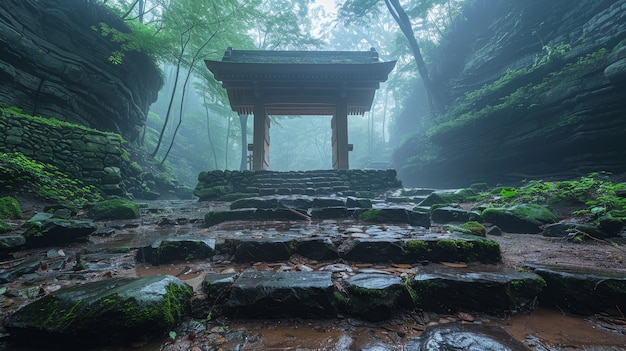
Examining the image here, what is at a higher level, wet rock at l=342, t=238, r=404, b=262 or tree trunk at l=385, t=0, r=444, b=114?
tree trunk at l=385, t=0, r=444, b=114

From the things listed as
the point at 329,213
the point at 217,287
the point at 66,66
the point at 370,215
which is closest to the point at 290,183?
the point at 329,213

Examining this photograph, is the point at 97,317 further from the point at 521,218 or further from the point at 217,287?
the point at 521,218

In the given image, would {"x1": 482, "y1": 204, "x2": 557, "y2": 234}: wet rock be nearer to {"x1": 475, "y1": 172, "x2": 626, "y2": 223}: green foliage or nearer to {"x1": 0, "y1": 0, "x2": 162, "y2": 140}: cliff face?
{"x1": 475, "y1": 172, "x2": 626, "y2": 223}: green foliage

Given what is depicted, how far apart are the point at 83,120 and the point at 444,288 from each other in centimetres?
1283

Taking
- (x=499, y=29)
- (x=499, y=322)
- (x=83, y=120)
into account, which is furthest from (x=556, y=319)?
(x=499, y=29)

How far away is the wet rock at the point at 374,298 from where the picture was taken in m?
1.50

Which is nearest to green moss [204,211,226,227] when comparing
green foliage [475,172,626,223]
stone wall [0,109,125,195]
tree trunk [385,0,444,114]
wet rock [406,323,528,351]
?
wet rock [406,323,528,351]

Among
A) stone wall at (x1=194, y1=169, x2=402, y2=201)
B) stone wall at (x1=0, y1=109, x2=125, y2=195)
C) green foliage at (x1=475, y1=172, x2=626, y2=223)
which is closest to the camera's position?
green foliage at (x1=475, y1=172, x2=626, y2=223)

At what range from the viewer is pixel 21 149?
241 inches

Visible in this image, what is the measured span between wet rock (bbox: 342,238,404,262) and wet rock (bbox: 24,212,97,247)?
361 cm

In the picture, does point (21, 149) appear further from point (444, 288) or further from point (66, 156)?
point (444, 288)

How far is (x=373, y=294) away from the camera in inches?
61.1

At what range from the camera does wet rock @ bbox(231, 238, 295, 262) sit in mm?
2352

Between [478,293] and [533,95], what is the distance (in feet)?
37.8
